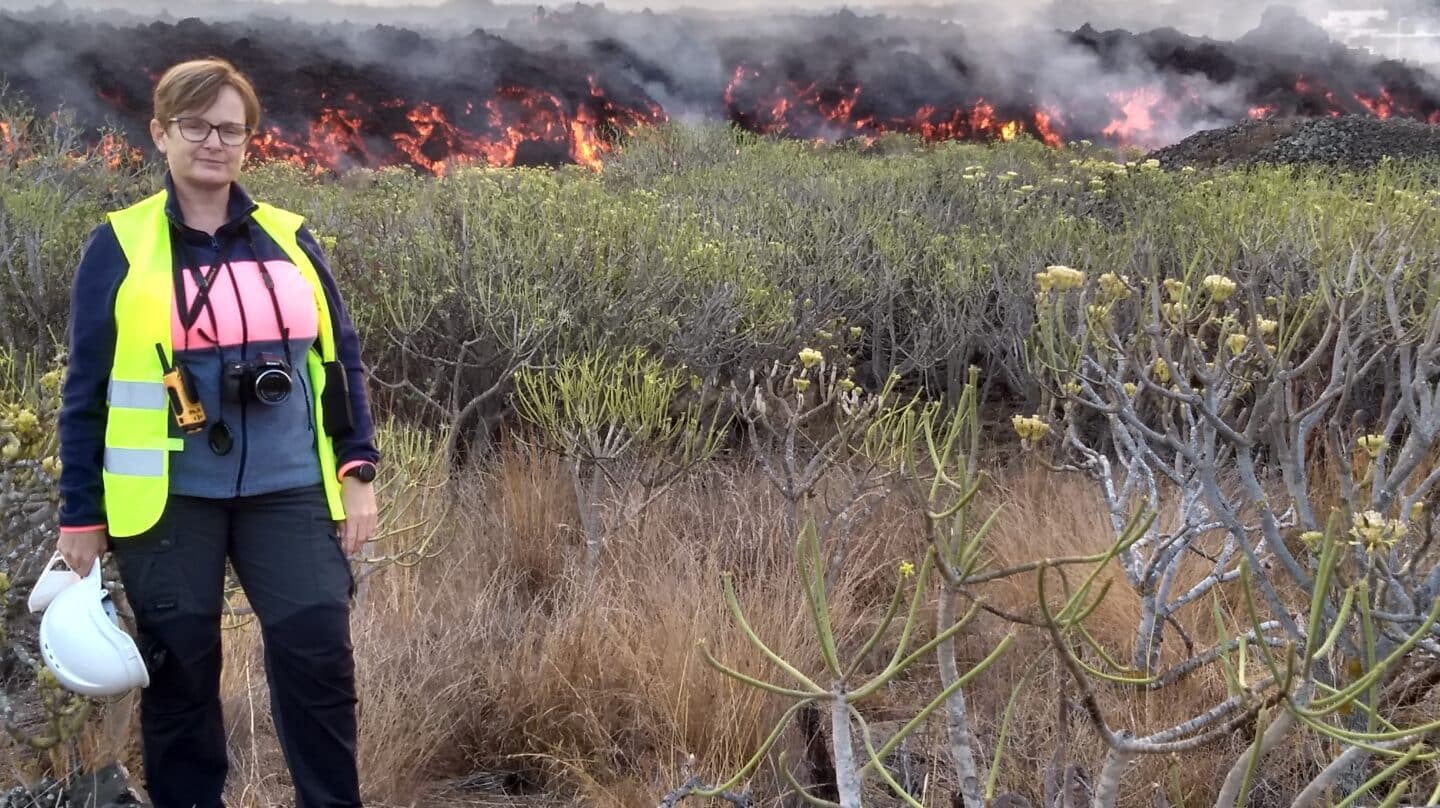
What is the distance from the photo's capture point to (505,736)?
120 inches

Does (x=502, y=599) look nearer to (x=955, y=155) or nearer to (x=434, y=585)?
(x=434, y=585)

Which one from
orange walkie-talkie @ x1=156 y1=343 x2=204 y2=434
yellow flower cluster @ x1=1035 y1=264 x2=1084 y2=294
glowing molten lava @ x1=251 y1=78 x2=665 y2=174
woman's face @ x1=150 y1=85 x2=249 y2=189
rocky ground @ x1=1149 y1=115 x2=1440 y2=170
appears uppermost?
woman's face @ x1=150 y1=85 x2=249 y2=189

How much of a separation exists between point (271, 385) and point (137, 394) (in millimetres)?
246

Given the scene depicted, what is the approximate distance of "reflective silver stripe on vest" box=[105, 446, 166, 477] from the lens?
6.79ft

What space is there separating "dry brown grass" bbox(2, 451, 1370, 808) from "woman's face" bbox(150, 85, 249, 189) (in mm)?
1439

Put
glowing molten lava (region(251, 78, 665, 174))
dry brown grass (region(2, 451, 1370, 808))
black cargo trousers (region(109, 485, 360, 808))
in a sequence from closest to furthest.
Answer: black cargo trousers (region(109, 485, 360, 808))
dry brown grass (region(2, 451, 1370, 808))
glowing molten lava (region(251, 78, 665, 174))

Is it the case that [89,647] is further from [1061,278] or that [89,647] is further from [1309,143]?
[1309,143]

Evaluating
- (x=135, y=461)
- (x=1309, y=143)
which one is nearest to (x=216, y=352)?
(x=135, y=461)

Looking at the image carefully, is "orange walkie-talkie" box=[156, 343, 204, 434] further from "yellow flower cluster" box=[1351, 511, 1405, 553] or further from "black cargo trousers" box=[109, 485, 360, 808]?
"yellow flower cluster" box=[1351, 511, 1405, 553]

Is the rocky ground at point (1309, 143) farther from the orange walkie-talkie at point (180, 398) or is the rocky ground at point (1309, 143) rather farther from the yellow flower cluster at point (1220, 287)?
the orange walkie-talkie at point (180, 398)

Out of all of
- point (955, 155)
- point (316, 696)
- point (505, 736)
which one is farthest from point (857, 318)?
point (955, 155)

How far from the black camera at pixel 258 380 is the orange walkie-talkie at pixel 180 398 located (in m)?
0.07

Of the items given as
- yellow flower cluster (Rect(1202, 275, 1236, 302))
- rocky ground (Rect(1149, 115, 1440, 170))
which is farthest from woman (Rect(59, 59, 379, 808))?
rocky ground (Rect(1149, 115, 1440, 170))

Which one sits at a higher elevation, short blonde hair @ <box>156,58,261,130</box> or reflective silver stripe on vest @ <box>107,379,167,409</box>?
short blonde hair @ <box>156,58,261,130</box>
